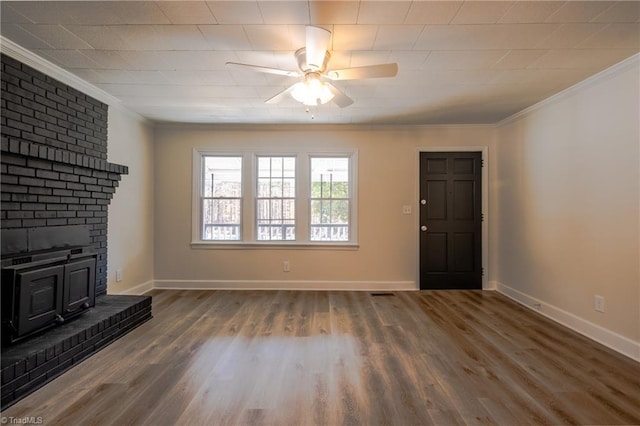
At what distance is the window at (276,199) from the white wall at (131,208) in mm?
1598

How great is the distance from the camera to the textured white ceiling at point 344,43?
6.11 ft

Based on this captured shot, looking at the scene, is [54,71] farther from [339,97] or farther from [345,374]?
[345,374]

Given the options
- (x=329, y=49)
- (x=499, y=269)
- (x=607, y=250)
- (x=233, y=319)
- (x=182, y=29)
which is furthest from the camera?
(x=499, y=269)

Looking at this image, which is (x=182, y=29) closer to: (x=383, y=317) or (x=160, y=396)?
(x=160, y=396)

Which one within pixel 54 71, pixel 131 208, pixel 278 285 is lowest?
pixel 278 285

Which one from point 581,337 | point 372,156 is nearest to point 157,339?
point 372,156

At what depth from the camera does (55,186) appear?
2699 mm

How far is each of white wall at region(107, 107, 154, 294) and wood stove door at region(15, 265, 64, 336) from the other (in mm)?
1226

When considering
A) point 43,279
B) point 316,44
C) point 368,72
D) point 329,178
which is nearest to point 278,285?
point 329,178

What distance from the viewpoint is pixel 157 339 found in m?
2.71

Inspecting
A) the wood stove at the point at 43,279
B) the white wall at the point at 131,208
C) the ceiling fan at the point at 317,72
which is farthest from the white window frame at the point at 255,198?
the ceiling fan at the point at 317,72

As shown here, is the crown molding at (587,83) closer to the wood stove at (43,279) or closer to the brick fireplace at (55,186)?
the brick fireplace at (55,186)

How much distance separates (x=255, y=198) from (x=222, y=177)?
0.61 m

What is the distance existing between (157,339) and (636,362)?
4.01 m
